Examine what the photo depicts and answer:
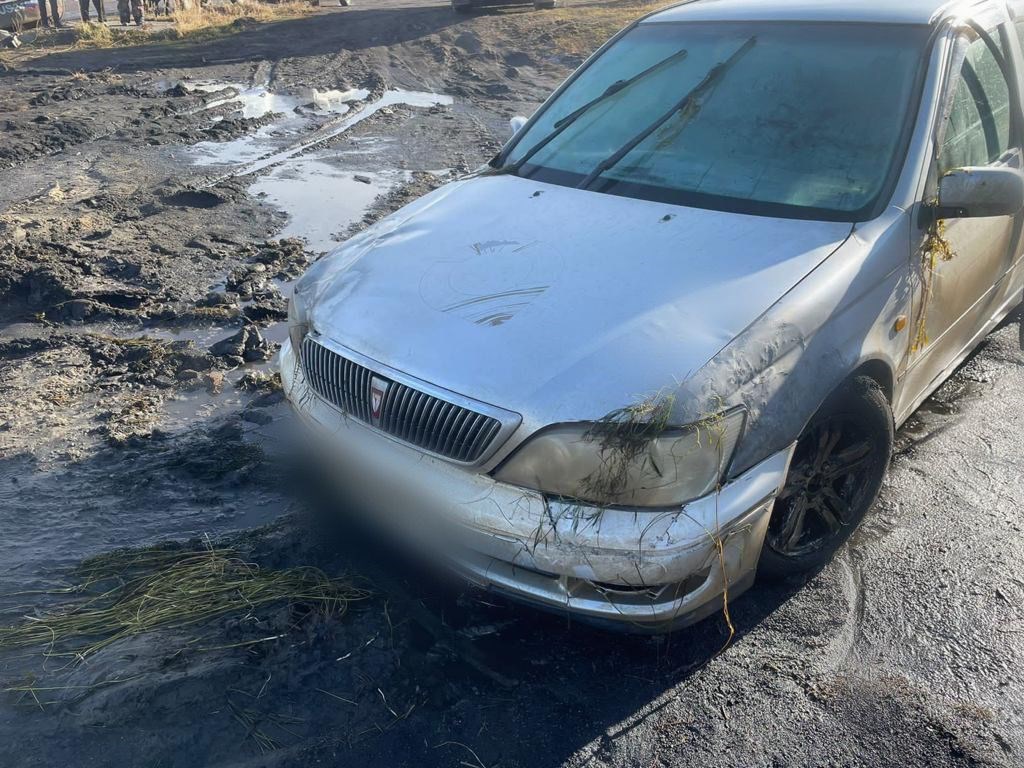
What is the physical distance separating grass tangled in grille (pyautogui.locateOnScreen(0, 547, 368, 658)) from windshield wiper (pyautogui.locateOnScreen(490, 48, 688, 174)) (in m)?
2.11

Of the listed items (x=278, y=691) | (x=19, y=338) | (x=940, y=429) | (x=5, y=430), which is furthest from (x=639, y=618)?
(x=19, y=338)

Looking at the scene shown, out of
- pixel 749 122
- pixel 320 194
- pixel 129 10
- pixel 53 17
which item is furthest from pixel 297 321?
pixel 129 10

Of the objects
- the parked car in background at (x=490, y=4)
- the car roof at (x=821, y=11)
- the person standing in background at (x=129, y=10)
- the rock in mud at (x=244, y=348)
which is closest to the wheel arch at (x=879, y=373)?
the car roof at (x=821, y=11)

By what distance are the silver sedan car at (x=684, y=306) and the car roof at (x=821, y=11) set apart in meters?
0.02

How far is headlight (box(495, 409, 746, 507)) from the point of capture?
8.14 feet

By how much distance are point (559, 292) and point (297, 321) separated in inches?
41.0

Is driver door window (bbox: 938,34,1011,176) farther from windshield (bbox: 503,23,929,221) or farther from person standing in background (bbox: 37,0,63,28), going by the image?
person standing in background (bbox: 37,0,63,28)

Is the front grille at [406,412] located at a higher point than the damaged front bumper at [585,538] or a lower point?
higher

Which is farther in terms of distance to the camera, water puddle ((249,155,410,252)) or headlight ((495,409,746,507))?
water puddle ((249,155,410,252))

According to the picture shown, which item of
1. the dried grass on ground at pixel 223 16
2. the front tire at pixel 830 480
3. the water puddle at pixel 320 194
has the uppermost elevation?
the front tire at pixel 830 480

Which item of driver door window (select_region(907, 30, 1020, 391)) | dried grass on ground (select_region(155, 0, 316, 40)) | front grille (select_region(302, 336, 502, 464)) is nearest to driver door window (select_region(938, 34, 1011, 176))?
driver door window (select_region(907, 30, 1020, 391))

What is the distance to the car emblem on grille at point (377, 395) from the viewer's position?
2.81 m

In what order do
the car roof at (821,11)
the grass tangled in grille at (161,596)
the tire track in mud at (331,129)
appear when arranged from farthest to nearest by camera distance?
the tire track in mud at (331,129) → the car roof at (821,11) → the grass tangled in grille at (161,596)

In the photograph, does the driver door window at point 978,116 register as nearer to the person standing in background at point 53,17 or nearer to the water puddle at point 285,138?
the water puddle at point 285,138
